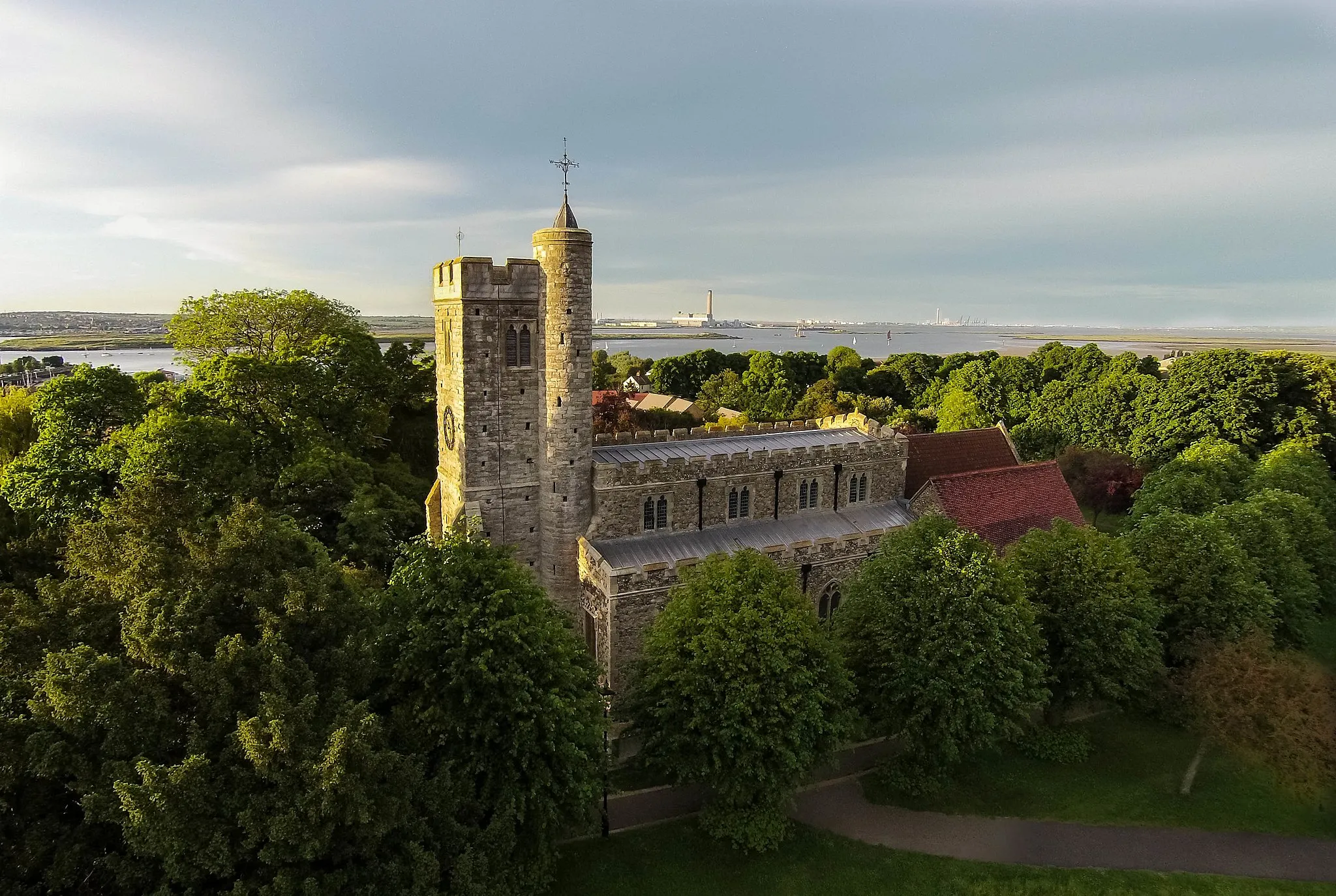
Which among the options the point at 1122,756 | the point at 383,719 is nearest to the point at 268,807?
the point at 383,719

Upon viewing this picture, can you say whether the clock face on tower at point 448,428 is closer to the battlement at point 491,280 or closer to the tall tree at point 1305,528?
the battlement at point 491,280

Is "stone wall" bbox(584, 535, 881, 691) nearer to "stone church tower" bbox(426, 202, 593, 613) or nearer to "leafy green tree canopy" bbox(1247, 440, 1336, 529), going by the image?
"stone church tower" bbox(426, 202, 593, 613)

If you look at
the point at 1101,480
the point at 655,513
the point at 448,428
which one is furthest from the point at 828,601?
the point at 1101,480

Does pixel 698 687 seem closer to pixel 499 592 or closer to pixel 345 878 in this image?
pixel 499 592

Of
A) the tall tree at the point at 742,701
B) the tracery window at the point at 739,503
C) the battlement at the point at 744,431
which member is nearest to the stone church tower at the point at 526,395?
the battlement at the point at 744,431

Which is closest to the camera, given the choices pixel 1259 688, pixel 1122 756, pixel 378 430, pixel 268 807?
pixel 268 807

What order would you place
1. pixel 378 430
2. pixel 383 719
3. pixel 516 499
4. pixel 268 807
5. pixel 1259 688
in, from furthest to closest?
pixel 378 430, pixel 516 499, pixel 1259 688, pixel 383 719, pixel 268 807
